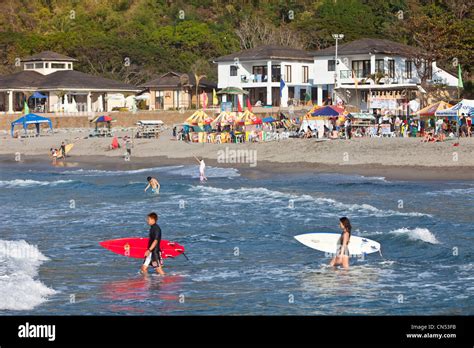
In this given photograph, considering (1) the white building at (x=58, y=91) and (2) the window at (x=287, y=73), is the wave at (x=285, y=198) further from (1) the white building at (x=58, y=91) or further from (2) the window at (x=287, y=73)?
(1) the white building at (x=58, y=91)

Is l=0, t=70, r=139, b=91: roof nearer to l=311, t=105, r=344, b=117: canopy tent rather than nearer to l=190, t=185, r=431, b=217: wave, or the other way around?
l=311, t=105, r=344, b=117: canopy tent

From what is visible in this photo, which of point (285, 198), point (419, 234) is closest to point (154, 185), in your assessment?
point (285, 198)

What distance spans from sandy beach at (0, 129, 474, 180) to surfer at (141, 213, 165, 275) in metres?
17.8

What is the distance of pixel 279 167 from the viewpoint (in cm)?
3916

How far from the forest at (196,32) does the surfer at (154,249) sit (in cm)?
4966

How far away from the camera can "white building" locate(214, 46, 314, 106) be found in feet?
215

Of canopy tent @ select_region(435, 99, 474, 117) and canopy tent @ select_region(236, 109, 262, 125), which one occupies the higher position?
canopy tent @ select_region(435, 99, 474, 117)

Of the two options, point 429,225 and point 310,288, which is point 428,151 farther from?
point 310,288

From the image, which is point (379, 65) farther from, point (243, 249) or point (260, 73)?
point (243, 249)

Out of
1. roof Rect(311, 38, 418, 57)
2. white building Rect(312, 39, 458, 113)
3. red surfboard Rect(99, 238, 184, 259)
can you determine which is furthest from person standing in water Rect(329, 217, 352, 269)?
roof Rect(311, 38, 418, 57)

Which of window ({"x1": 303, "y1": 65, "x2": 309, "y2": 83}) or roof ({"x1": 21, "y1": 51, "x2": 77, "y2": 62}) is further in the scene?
roof ({"x1": 21, "y1": 51, "x2": 77, "y2": 62})

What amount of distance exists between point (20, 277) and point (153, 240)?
2638mm

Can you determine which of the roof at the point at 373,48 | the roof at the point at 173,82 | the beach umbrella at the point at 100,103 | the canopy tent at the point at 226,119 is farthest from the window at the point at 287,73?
the canopy tent at the point at 226,119

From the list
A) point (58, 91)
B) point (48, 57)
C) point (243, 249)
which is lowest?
point (243, 249)
